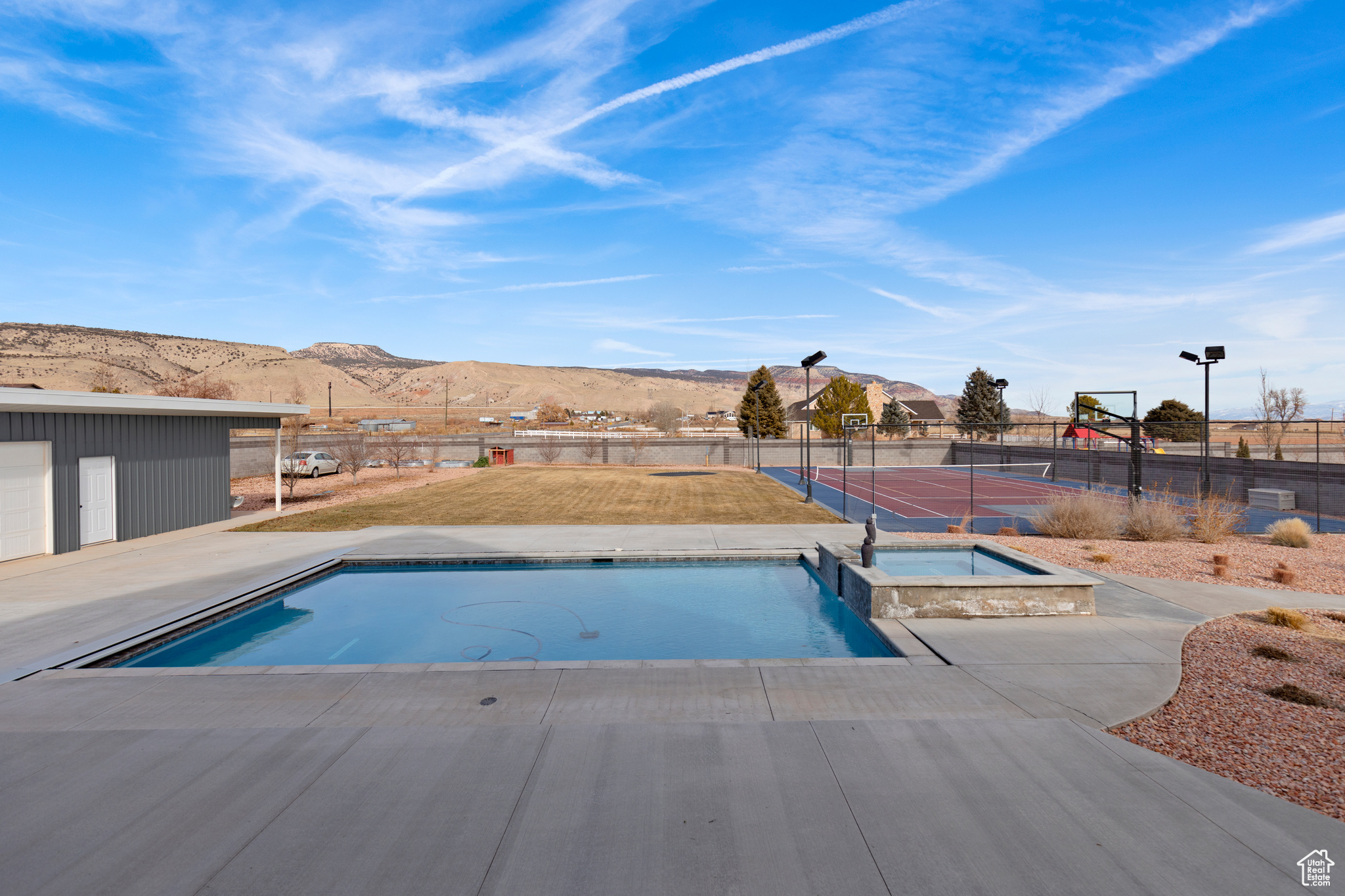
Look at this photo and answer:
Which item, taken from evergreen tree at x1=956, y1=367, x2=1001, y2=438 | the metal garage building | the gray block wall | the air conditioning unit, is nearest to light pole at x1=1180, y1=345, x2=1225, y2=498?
the air conditioning unit

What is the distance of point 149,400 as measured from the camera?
52.1ft

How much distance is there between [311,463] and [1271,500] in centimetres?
4003

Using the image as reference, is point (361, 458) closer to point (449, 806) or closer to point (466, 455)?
point (466, 455)

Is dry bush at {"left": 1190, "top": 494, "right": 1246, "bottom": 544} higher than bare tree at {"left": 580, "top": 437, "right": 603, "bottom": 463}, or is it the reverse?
bare tree at {"left": 580, "top": 437, "right": 603, "bottom": 463}

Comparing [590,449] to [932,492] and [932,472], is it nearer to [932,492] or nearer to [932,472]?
[932,472]

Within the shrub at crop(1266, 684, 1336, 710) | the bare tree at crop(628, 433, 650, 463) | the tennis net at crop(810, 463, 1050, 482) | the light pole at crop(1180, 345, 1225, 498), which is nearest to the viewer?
the shrub at crop(1266, 684, 1336, 710)

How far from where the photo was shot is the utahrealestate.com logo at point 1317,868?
12.1ft

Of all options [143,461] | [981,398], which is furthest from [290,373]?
[143,461]

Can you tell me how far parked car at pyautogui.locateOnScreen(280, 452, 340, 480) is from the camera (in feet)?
104

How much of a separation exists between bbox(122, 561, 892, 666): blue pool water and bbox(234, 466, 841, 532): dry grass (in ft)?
18.4

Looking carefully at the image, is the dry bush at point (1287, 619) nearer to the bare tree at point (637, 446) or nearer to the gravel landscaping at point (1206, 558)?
the gravel landscaping at point (1206, 558)

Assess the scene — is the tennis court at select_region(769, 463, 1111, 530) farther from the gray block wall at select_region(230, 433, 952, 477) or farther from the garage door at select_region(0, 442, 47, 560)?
the garage door at select_region(0, 442, 47, 560)

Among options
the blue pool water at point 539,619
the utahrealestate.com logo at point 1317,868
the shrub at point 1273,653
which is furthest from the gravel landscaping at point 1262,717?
the blue pool water at point 539,619

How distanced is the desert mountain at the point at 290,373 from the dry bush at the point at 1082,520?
9052 centimetres
